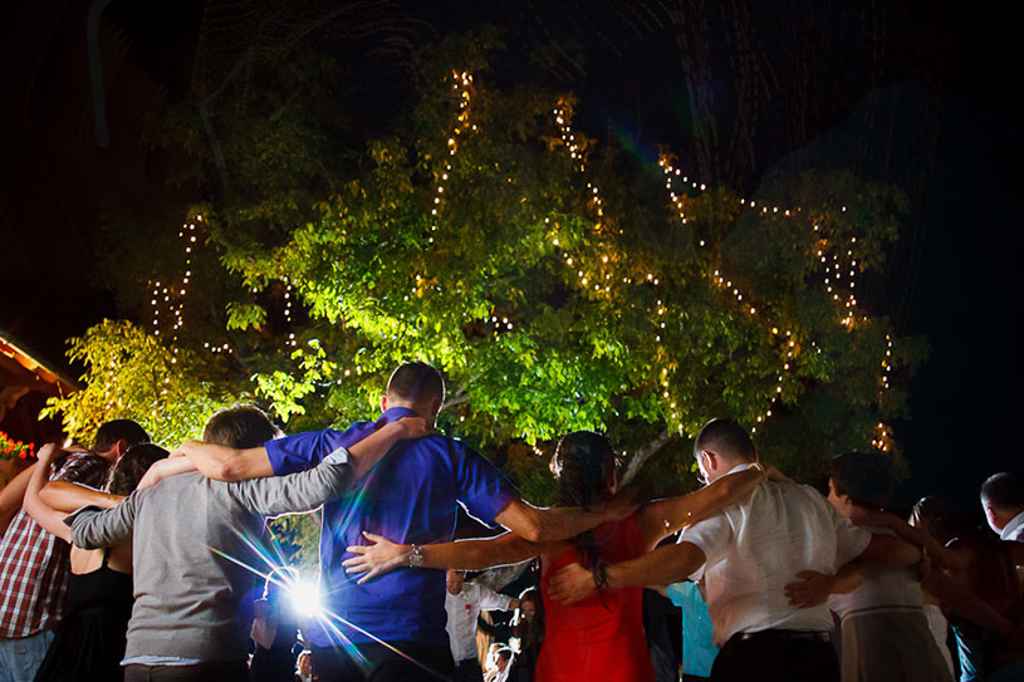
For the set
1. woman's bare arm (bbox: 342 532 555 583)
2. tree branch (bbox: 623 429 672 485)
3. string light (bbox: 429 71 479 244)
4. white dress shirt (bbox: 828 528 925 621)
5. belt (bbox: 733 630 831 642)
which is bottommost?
belt (bbox: 733 630 831 642)

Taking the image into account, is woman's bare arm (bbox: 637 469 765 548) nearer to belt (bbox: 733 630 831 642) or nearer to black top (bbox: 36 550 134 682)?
belt (bbox: 733 630 831 642)

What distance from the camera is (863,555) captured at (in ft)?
13.3

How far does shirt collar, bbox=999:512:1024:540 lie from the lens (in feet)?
17.8

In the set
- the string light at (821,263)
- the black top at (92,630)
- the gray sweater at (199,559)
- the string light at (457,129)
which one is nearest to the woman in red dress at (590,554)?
the gray sweater at (199,559)

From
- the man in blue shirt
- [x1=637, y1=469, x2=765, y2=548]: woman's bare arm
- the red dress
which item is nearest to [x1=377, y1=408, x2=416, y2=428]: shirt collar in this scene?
the man in blue shirt

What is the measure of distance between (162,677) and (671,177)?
33.3ft

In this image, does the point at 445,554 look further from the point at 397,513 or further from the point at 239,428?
the point at 239,428

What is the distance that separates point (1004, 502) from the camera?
5609mm

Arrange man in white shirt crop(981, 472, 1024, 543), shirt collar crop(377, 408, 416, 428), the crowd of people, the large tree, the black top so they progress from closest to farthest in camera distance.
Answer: the crowd of people → shirt collar crop(377, 408, 416, 428) → the black top → man in white shirt crop(981, 472, 1024, 543) → the large tree

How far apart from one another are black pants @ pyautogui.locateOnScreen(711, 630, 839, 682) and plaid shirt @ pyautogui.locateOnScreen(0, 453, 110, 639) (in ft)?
10.0

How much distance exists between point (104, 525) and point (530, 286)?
7.86 m

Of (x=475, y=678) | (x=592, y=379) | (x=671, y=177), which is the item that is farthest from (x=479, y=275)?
(x=475, y=678)

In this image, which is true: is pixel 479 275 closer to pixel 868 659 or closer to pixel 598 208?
pixel 598 208

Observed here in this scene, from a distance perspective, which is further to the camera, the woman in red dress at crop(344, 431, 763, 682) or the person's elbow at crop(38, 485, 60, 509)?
the person's elbow at crop(38, 485, 60, 509)
